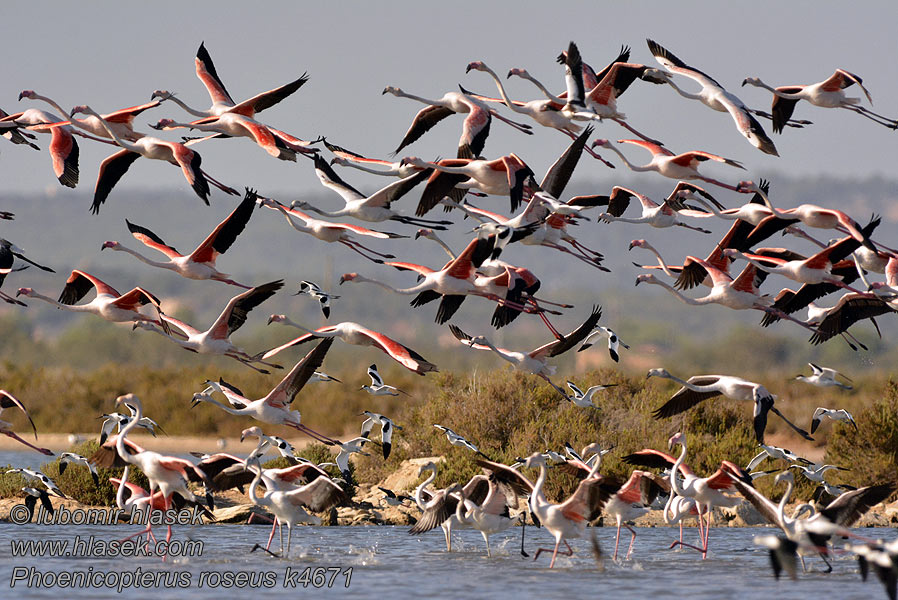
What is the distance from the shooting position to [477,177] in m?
13.7

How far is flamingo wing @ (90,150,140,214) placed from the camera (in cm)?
1469

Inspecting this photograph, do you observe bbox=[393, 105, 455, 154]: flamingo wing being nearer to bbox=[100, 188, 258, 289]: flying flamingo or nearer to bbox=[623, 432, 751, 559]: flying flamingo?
bbox=[100, 188, 258, 289]: flying flamingo

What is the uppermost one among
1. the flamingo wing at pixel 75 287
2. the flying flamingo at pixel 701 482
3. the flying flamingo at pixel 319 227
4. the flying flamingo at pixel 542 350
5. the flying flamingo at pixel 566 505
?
the flying flamingo at pixel 319 227

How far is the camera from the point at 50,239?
19262 centimetres

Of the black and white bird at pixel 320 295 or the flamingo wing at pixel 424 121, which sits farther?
the flamingo wing at pixel 424 121

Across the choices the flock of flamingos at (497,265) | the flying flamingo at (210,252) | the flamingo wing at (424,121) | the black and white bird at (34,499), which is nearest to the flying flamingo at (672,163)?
the flock of flamingos at (497,265)

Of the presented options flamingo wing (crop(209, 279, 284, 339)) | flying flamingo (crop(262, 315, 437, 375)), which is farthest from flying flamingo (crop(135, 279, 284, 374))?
flying flamingo (crop(262, 315, 437, 375))

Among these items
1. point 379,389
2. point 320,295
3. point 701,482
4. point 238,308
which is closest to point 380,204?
point 320,295

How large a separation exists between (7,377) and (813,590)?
3249 centimetres

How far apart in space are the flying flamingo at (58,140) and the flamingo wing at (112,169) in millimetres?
316

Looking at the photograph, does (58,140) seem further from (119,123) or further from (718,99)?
(718,99)

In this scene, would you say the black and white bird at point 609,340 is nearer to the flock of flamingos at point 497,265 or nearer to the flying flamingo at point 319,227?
the flock of flamingos at point 497,265

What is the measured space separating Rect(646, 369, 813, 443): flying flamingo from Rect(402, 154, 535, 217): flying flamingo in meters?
2.84

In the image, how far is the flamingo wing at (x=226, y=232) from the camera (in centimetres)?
1288
